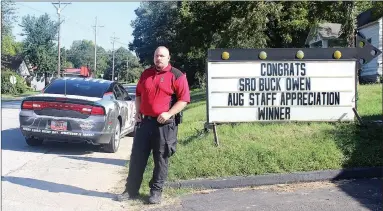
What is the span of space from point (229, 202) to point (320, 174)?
1522 millimetres

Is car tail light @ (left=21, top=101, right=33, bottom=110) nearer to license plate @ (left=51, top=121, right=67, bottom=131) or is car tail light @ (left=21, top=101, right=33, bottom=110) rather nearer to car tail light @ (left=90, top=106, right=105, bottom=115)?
license plate @ (left=51, top=121, right=67, bottom=131)

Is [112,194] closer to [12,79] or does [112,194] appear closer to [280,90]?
[280,90]

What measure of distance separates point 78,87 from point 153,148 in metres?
4.74

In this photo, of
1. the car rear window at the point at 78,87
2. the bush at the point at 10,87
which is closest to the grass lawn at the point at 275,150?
the car rear window at the point at 78,87

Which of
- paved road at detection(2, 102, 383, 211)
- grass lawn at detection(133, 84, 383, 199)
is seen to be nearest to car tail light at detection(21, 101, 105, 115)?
paved road at detection(2, 102, 383, 211)

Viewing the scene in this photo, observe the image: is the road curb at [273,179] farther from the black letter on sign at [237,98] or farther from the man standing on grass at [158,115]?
the black letter on sign at [237,98]

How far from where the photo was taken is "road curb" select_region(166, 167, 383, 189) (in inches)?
236

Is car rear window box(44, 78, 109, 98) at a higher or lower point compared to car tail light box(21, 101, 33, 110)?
higher

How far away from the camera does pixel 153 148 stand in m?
5.44

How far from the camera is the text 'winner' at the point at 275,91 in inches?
295

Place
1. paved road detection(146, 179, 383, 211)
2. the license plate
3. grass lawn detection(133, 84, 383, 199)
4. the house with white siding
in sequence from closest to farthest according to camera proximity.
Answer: paved road detection(146, 179, 383, 211) → grass lawn detection(133, 84, 383, 199) → the license plate → the house with white siding

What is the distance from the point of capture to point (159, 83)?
5.33 m

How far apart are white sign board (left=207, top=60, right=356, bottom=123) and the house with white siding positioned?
48.8ft

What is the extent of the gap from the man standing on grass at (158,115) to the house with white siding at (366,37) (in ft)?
58.8
